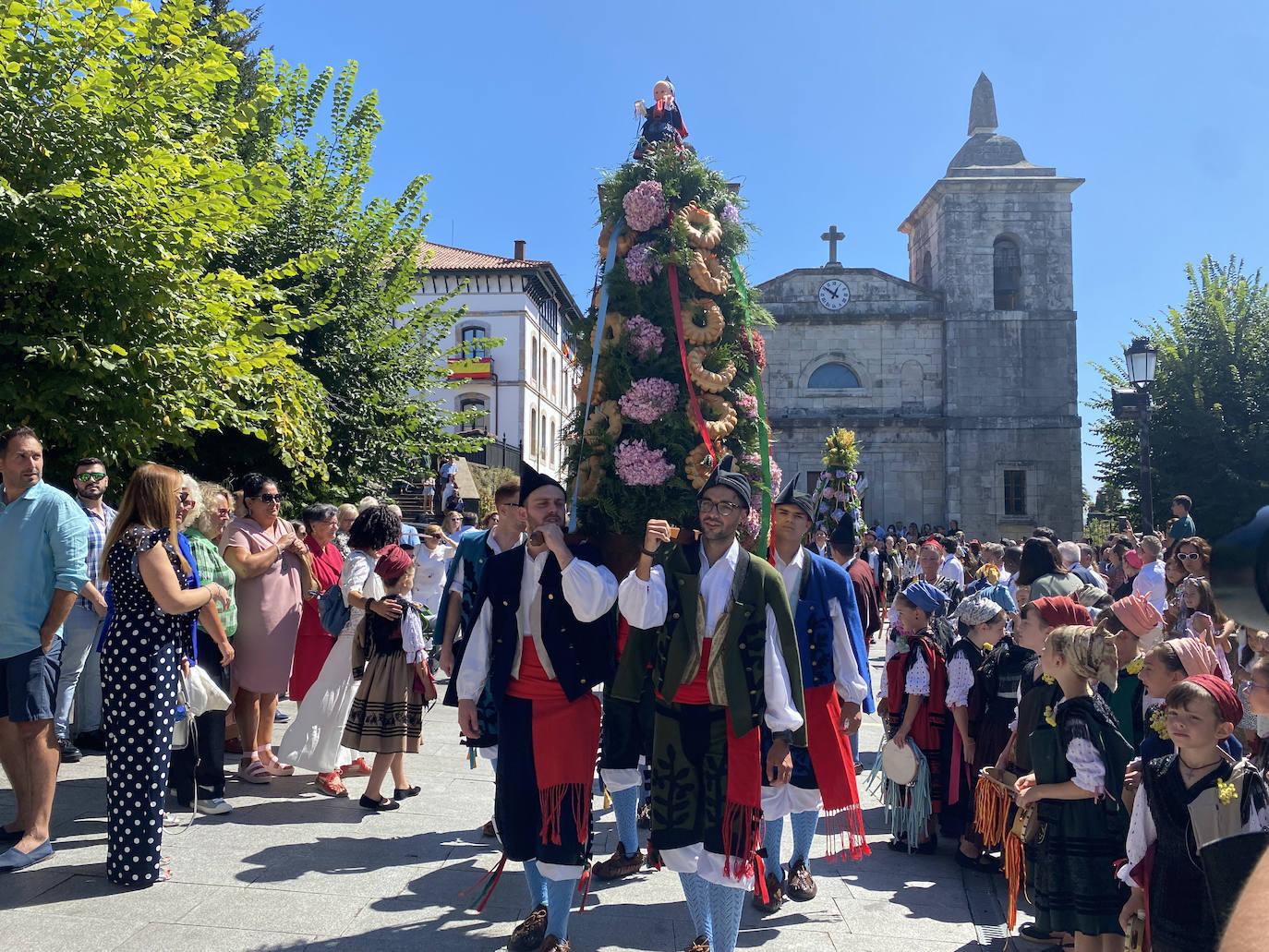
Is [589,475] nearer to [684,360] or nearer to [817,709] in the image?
[684,360]

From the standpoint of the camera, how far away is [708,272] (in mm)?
4887

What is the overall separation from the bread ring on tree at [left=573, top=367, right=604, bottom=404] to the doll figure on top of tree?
51.5 inches

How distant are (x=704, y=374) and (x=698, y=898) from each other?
2.52 metres

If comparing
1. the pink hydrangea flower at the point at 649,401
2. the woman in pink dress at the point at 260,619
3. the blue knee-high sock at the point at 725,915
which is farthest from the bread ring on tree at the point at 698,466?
the woman in pink dress at the point at 260,619

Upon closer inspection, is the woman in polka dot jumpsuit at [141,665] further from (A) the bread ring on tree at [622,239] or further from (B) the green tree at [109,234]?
(B) the green tree at [109,234]

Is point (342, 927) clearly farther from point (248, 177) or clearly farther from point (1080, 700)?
point (248, 177)

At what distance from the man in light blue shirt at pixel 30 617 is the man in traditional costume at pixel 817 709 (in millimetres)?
3701

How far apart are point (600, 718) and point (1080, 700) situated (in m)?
2.11

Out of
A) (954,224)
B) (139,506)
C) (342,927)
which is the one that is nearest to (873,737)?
(342,927)

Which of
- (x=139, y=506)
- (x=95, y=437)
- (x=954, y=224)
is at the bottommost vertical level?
(x=139, y=506)

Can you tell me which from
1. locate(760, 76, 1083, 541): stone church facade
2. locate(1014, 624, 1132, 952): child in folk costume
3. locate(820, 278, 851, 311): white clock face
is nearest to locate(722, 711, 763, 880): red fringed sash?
locate(1014, 624, 1132, 952): child in folk costume

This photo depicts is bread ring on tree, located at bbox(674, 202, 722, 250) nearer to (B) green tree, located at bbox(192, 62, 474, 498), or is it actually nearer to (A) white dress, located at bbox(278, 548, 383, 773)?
(A) white dress, located at bbox(278, 548, 383, 773)

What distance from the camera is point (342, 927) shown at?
164 inches

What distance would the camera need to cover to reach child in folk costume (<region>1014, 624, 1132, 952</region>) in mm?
3666
